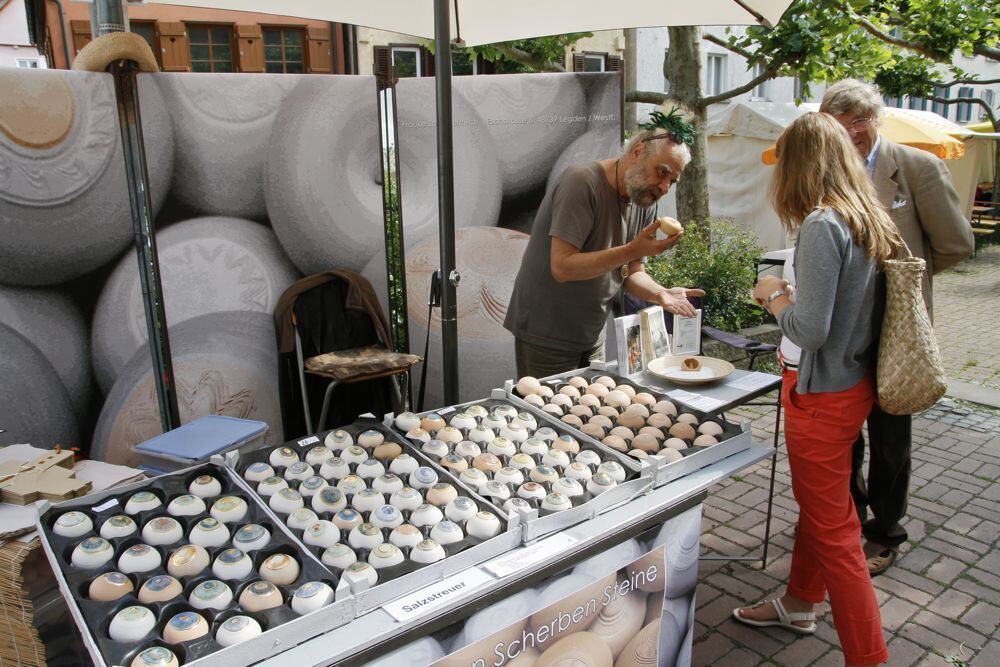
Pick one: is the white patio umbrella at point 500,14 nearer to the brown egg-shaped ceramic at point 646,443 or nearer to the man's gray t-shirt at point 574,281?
the man's gray t-shirt at point 574,281

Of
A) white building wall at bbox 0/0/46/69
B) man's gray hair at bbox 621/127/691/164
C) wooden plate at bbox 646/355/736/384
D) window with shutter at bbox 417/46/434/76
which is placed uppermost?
white building wall at bbox 0/0/46/69

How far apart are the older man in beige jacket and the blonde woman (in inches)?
32.1

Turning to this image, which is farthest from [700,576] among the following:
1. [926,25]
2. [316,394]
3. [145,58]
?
[926,25]

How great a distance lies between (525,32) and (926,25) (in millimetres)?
6970

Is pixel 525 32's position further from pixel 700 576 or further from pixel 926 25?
pixel 926 25

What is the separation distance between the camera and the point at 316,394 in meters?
3.84

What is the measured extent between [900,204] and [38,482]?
322 cm

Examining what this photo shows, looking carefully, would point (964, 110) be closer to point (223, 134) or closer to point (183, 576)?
point (223, 134)

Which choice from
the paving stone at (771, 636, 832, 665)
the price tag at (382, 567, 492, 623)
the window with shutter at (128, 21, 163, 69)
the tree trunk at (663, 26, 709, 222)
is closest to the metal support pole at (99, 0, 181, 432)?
the price tag at (382, 567, 492, 623)

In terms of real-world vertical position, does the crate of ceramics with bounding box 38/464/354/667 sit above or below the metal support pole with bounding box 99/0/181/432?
below

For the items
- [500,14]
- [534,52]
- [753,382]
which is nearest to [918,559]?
[753,382]

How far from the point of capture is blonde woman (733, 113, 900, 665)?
82.6 inches

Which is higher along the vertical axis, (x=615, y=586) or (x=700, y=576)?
(x=615, y=586)

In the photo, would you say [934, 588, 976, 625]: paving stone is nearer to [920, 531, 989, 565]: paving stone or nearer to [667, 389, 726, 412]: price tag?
[920, 531, 989, 565]: paving stone
